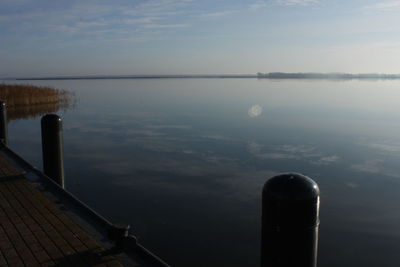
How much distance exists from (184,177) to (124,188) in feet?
6.49

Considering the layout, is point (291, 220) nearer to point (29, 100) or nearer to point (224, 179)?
point (224, 179)

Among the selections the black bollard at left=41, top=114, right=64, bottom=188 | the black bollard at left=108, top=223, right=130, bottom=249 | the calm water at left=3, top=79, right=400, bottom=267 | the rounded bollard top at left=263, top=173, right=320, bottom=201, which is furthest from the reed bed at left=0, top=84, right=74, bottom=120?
the rounded bollard top at left=263, top=173, right=320, bottom=201

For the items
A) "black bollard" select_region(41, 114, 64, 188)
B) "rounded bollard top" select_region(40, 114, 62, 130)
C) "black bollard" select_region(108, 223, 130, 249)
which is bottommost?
"black bollard" select_region(108, 223, 130, 249)

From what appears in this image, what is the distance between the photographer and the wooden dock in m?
4.85

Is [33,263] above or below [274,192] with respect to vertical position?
below

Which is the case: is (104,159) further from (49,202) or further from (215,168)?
(49,202)

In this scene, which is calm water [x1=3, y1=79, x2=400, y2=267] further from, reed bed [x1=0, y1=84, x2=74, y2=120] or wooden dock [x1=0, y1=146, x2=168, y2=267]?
reed bed [x1=0, y1=84, x2=74, y2=120]

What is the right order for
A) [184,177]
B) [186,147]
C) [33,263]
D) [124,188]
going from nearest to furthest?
[33,263], [124,188], [184,177], [186,147]

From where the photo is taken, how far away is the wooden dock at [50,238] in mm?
4848

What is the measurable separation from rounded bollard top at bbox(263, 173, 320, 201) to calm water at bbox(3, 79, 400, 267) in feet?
12.4

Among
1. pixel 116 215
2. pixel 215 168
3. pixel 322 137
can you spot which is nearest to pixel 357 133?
pixel 322 137

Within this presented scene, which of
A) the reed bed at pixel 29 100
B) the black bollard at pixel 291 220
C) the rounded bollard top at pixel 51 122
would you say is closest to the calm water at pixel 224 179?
the rounded bollard top at pixel 51 122

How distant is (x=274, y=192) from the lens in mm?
3838

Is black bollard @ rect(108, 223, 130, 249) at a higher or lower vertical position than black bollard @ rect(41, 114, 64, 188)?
lower
